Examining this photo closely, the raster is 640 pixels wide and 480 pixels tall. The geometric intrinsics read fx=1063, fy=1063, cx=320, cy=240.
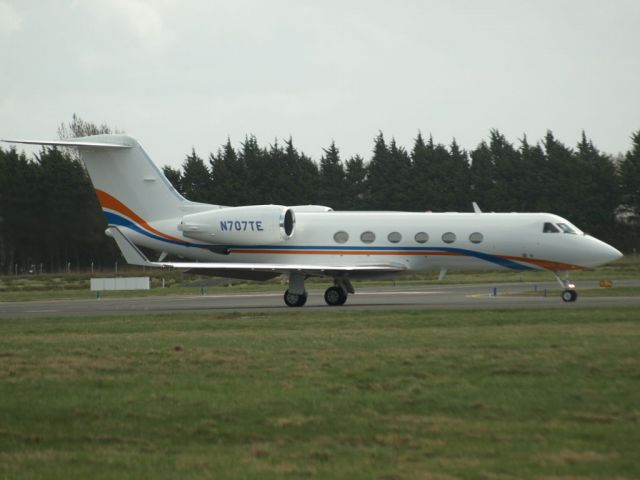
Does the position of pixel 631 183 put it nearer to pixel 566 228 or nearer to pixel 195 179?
pixel 195 179

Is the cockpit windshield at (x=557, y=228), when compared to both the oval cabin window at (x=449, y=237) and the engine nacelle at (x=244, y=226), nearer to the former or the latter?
the oval cabin window at (x=449, y=237)

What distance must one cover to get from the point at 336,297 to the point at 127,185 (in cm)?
763

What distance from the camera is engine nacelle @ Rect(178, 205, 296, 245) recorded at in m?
32.2

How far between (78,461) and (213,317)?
16428 millimetres

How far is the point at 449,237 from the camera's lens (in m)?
31.2

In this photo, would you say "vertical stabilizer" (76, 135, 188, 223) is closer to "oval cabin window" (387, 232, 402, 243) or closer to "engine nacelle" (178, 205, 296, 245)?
"engine nacelle" (178, 205, 296, 245)

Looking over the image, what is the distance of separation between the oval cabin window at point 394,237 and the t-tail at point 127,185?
6.65 meters

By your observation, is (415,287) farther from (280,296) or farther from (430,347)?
A: (430,347)

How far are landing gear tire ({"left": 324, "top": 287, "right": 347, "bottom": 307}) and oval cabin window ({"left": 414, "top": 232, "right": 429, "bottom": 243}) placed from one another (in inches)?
109

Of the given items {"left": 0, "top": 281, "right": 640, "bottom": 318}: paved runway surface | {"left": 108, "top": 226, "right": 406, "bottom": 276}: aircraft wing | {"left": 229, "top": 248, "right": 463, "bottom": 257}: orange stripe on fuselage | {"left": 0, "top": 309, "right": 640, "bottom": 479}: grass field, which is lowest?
{"left": 0, "top": 309, "right": 640, "bottom": 479}: grass field

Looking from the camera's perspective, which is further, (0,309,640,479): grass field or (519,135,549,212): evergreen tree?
(519,135,549,212): evergreen tree

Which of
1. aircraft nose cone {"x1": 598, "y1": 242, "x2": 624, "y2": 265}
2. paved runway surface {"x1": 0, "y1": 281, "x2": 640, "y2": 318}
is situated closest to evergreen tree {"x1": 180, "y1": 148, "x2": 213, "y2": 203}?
paved runway surface {"x1": 0, "y1": 281, "x2": 640, "y2": 318}

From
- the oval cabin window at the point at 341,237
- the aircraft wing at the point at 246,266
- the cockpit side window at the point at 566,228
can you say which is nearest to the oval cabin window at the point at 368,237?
the oval cabin window at the point at 341,237

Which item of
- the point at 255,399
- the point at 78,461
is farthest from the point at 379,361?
the point at 78,461
